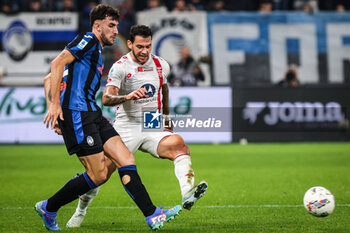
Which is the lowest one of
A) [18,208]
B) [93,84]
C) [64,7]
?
[18,208]

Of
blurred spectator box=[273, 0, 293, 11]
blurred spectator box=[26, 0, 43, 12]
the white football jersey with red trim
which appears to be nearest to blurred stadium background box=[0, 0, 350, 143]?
blurred spectator box=[26, 0, 43, 12]

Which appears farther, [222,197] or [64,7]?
[64,7]

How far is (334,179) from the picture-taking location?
9.82 metres

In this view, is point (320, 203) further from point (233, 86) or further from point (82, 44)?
point (233, 86)

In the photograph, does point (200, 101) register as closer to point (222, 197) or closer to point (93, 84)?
point (222, 197)

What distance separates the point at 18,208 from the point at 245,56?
12138mm

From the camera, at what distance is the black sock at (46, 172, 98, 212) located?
5.84 m

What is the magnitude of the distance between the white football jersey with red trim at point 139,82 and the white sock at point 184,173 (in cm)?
70

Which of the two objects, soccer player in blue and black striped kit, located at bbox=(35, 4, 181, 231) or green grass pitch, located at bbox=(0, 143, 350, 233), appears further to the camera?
green grass pitch, located at bbox=(0, 143, 350, 233)

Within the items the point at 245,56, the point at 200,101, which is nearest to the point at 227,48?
the point at 245,56

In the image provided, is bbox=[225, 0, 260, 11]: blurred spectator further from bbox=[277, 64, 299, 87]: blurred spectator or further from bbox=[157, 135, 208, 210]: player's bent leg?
bbox=[157, 135, 208, 210]: player's bent leg

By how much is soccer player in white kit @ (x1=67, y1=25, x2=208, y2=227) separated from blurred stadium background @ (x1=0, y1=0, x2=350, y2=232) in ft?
3.31

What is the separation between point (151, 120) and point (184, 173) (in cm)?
80

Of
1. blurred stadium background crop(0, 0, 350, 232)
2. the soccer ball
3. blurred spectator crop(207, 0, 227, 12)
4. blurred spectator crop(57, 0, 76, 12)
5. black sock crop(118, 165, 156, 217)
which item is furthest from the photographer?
blurred spectator crop(207, 0, 227, 12)
